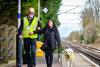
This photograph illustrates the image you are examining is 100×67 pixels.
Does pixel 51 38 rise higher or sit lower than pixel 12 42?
higher

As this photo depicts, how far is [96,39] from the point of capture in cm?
9650

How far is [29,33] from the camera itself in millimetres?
12172

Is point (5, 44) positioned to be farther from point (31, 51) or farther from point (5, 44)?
point (31, 51)

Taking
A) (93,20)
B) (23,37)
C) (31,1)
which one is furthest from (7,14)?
(93,20)

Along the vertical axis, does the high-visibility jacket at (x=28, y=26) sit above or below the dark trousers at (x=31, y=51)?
Answer: above

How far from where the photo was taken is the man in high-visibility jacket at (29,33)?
12.1 m

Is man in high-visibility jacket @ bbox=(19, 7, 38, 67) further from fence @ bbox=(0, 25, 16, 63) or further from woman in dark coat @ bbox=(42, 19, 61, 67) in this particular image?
fence @ bbox=(0, 25, 16, 63)

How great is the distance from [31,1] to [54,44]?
11422mm

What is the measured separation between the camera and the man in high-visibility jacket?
478 inches

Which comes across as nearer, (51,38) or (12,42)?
(51,38)

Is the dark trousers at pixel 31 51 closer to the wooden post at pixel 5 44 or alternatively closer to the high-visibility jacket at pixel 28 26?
the high-visibility jacket at pixel 28 26

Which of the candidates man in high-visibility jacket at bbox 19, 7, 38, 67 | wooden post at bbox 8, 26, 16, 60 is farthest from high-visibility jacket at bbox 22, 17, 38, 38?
wooden post at bbox 8, 26, 16, 60

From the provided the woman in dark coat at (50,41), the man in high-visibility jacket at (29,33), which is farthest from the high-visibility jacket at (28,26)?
the woman in dark coat at (50,41)

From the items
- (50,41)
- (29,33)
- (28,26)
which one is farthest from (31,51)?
(50,41)
